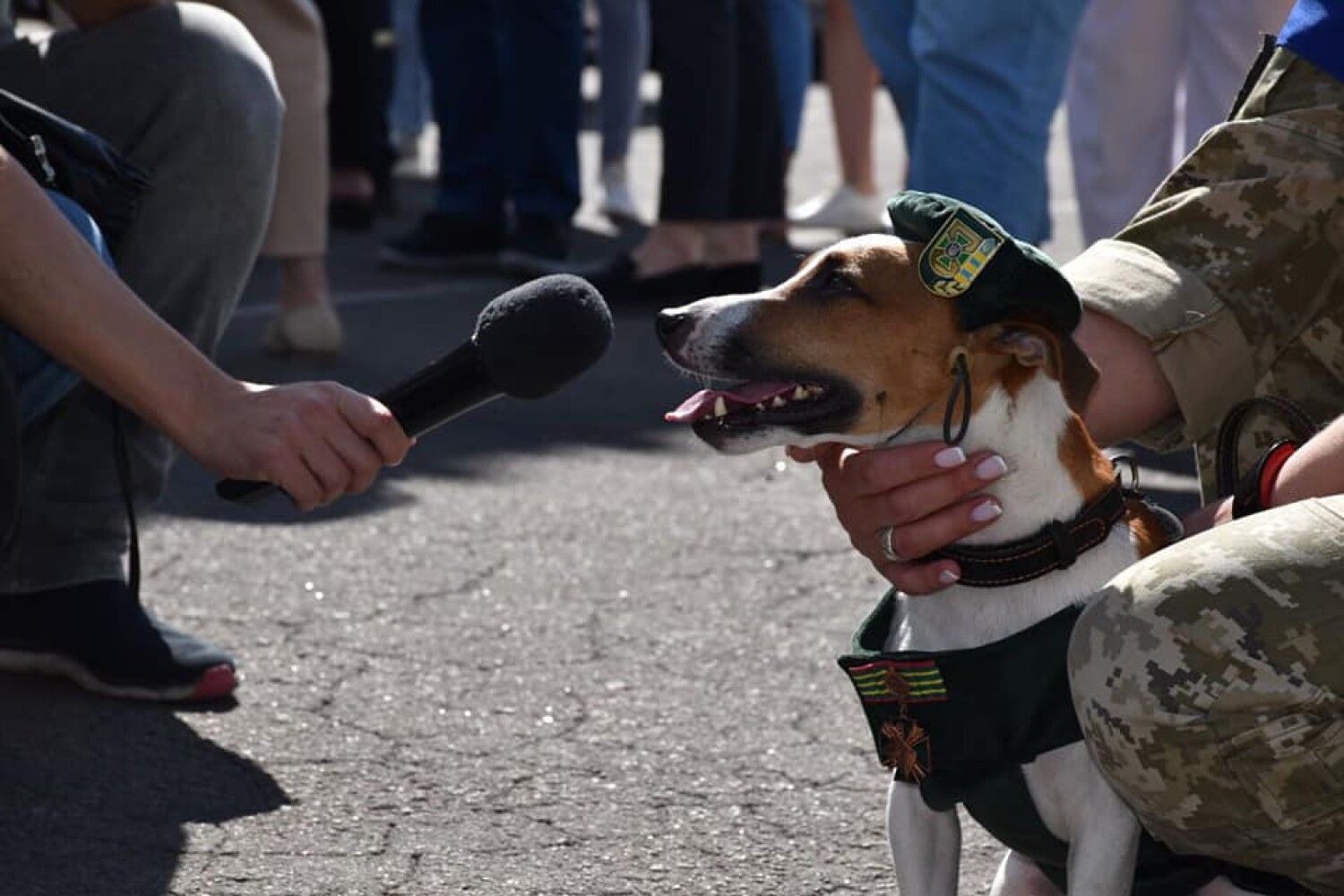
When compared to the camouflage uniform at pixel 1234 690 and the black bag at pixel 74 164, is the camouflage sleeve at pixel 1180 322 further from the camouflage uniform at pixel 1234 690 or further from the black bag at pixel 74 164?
the black bag at pixel 74 164

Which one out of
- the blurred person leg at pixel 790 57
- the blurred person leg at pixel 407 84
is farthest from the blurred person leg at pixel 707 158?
the blurred person leg at pixel 407 84

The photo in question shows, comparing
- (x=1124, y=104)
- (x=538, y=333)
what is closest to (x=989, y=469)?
(x=538, y=333)

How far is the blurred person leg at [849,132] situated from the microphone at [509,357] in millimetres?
5436

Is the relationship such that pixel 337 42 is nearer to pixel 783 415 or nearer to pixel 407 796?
pixel 407 796

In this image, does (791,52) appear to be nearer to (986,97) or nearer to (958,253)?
(986,97)

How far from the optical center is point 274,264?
7301 mm

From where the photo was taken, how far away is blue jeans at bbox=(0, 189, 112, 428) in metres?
3.08

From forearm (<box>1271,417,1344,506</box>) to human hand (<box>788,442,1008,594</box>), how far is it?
31 centimetres

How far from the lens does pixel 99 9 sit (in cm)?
362

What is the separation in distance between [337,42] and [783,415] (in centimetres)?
536

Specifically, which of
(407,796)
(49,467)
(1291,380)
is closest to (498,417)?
(49,467)

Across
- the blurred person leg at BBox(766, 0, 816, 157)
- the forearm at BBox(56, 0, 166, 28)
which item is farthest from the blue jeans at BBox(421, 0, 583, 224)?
the forearm at BBox(56, 0, 166, 28)

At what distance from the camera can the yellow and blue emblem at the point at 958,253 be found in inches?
97.3

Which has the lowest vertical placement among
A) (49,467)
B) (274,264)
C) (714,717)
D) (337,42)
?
(274,264)
